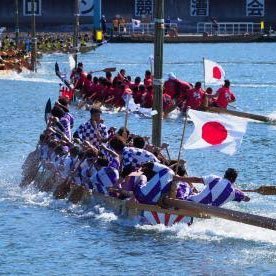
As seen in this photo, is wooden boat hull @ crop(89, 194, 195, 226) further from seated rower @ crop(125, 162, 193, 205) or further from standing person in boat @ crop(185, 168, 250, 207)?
standing person in boat @ crop(185, 168, 250, 207)

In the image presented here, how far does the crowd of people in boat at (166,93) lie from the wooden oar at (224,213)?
1699 centimetres

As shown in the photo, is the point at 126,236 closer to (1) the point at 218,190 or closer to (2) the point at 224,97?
(1) the point at 218,190

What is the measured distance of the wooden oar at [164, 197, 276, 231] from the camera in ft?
55.7

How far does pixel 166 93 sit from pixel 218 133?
20.0 metres

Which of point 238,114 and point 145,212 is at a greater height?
point 145,212

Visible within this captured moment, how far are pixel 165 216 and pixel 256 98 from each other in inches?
1261

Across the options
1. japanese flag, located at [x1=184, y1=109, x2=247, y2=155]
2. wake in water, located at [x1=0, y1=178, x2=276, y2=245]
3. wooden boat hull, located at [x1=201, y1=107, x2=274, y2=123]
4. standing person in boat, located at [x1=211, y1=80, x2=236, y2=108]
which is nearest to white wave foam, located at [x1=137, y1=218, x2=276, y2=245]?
wake in water, located at [x1=0, y1=178, x2=276, y2=245]

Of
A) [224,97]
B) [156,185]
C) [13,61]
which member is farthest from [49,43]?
→ [156,185]

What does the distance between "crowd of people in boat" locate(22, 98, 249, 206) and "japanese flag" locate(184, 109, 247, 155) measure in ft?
1.40

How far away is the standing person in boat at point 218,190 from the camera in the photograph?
59.5 ft

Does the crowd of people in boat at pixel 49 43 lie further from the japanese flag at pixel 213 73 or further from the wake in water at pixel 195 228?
the wake in water at pixel 195 228

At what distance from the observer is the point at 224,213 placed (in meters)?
17.6

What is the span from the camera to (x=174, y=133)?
1403 inches

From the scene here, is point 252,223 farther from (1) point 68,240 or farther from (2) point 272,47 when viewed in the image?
(2) point 272,47
